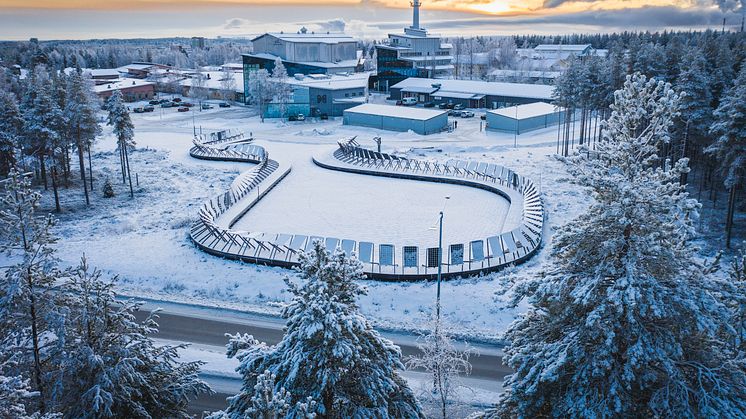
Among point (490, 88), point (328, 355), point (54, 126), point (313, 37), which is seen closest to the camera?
point (328, 355)

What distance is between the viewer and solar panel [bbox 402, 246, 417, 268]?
2777cm

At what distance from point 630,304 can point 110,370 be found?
10.0 m

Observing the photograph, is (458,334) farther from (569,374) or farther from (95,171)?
(95,171)

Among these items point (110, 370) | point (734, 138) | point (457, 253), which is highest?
point (734, 138)

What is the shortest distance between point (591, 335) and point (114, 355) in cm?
967

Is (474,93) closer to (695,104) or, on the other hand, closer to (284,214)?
(695,104)

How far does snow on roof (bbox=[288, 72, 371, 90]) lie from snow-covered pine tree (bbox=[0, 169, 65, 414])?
226 feet

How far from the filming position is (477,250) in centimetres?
2872

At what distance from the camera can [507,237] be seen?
30312 mm

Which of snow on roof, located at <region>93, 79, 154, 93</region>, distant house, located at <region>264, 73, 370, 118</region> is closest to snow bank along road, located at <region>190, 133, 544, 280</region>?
distant house, located at <region>264, 73, 370, 118</region>

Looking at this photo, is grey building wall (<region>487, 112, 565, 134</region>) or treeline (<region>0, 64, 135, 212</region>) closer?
treeline (<region>0, 64, 135, 212</region>)

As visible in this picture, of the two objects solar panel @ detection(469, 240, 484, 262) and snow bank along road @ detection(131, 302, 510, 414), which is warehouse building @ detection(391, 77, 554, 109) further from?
snow bank along road @ detection(131, 302, 510, 414)

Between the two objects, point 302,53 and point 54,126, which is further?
point 302,53

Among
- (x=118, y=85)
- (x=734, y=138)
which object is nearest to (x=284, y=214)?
(x=734, y=138)
